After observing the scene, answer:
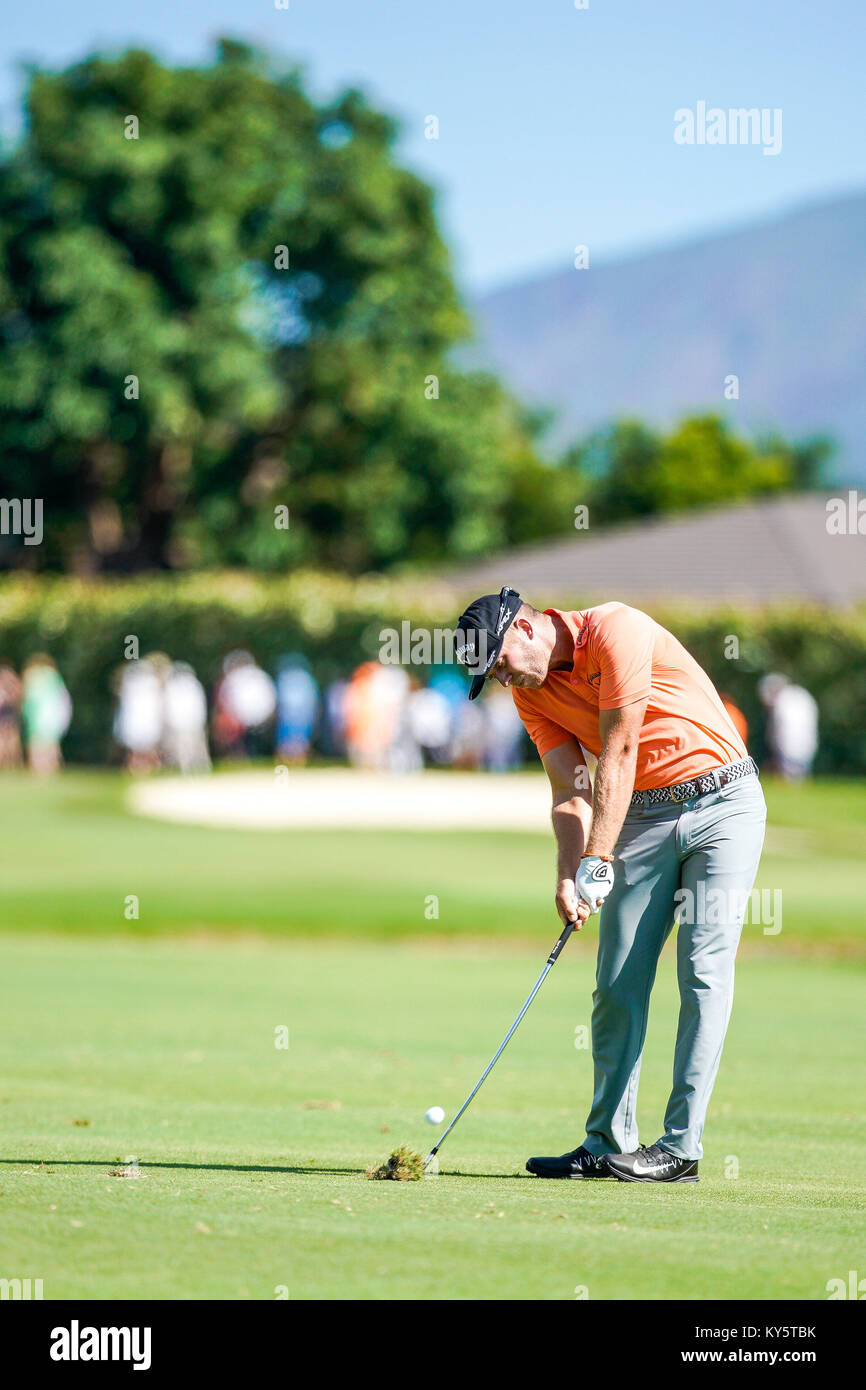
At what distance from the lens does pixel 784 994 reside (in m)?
12.8

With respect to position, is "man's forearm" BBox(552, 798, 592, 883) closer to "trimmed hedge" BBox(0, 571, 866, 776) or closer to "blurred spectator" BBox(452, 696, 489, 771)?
"trimmed hedge" BBox(0, 571, 866, 776)

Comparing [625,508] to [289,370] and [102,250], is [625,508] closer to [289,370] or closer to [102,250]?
[289,370]

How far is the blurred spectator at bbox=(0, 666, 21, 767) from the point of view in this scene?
115ft

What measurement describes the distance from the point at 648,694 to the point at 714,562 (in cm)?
3836

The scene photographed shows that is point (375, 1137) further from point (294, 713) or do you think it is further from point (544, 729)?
point (294, 713)

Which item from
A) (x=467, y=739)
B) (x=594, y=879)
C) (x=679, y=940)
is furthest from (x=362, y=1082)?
(x=467, y=739)

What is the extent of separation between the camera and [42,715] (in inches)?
1341

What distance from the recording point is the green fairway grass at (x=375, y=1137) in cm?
425

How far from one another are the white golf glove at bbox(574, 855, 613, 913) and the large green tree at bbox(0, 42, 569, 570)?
4032cm

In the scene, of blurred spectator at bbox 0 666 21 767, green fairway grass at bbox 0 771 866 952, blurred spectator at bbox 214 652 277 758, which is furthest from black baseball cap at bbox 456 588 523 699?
blurred spectator at bbox 0 666 21 767

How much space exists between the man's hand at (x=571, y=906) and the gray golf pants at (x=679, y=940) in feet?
0.64

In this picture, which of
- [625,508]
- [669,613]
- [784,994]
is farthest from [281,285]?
[784,994]
